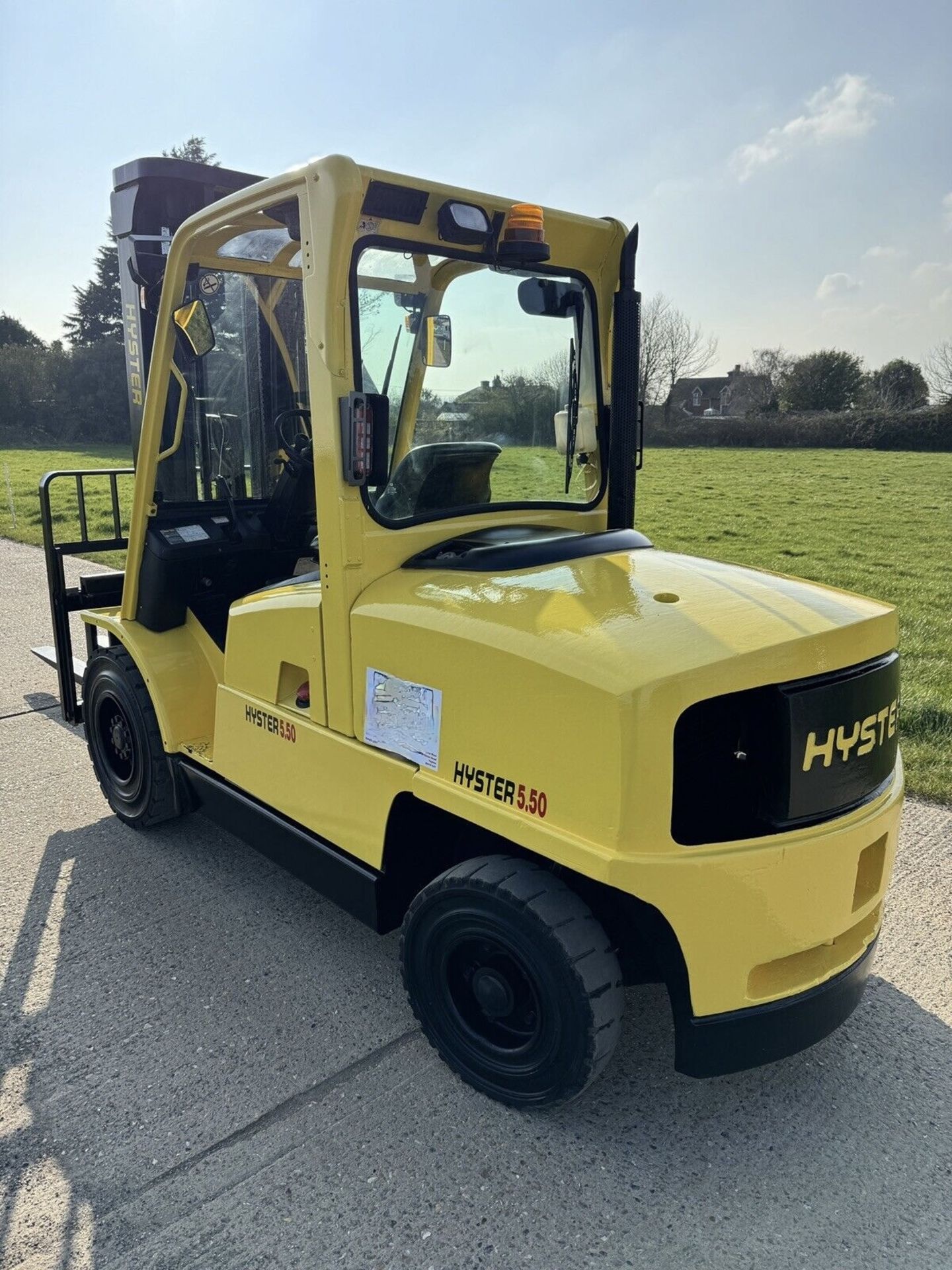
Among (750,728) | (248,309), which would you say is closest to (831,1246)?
(750,728)

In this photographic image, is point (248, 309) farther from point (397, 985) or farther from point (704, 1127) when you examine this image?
point (704, 1127)

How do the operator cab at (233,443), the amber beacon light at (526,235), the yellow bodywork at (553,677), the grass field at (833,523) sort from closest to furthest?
the yellow bodywork at (553,677)
the amber beacon light at (526,235)
the operator cab at (233,443)
the grass field at (833,523)

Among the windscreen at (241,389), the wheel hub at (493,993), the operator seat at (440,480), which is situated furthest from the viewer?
the windscreen at (241,389)

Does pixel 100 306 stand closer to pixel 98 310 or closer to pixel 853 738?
pixel 98 310

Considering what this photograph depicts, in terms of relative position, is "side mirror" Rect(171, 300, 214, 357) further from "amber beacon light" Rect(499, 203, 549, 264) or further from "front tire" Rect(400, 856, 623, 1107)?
"front tire" Rect(400, 856, 623, 1107)

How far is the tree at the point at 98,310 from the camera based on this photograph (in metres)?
45.4

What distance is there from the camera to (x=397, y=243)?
2666 millimetres

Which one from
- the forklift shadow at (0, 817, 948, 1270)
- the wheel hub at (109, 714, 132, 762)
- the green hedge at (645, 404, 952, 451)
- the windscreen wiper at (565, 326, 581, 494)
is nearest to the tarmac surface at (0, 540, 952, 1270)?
the forklift shadow at (0, 817, 948, 1270)

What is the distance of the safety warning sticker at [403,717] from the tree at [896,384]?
1563 inches

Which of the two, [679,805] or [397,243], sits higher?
[397,243]

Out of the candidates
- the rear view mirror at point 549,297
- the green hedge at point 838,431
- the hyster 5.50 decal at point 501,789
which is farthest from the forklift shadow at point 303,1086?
the green hedge at point 838,431

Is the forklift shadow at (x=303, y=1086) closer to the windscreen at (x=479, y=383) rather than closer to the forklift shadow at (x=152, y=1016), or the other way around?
the forklift shadow at (x=152, y=1016)

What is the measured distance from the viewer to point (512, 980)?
7.95ft

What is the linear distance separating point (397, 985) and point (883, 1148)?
150 centimetres
